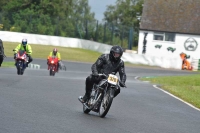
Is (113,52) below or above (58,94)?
above

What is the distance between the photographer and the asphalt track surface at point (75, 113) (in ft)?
37.3

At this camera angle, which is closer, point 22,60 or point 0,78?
point 0,78

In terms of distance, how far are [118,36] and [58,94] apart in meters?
47.2

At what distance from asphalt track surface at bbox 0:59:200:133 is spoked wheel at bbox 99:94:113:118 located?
135 millimetres

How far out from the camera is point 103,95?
44.0 ft

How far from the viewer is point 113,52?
13.3 m

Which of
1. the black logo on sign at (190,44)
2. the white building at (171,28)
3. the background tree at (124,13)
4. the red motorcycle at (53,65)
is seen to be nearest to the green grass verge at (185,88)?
the red motorcycle at (53,65)

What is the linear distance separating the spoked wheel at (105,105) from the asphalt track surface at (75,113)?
135mm

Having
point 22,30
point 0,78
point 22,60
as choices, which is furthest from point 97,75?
point 22,30

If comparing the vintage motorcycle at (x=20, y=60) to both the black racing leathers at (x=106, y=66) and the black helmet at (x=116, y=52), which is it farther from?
the black helmet at (x=116, y=52)

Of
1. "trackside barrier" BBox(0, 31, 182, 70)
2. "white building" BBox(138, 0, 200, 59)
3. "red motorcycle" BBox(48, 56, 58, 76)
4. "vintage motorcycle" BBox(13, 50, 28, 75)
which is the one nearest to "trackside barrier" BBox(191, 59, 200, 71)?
"white building" BBox(138, 0, 200, 59)

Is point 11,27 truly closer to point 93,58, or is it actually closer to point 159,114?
point 93,58

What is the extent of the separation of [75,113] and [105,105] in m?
0.88

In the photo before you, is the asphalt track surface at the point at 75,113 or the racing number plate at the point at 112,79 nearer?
the asphalt track surface at the point at 75,113
